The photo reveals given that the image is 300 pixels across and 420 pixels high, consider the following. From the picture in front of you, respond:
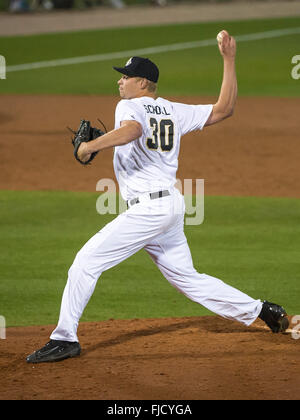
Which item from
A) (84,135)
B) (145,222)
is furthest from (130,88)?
(145,222)

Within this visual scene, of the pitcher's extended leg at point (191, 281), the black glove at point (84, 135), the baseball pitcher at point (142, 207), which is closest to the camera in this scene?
the black glove at point (84, 135)

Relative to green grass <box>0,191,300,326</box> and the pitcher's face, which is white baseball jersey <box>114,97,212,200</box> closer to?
the pitcher's face

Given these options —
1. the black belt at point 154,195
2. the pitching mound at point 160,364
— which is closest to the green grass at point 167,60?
the pitching mound at point 160,364

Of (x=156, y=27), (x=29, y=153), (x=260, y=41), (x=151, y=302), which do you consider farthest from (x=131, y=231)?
(x=156, y=27)

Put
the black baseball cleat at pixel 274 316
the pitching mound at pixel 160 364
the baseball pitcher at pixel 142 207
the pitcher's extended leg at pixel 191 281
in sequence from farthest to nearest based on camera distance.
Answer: the black baseball cleat at pixel 274 316, the pitcher's extended leg at pixel 191 281, the baseball pitcher at pixel 142 207, the pitching mound at pixel 160 364

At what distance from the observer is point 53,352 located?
586 cm

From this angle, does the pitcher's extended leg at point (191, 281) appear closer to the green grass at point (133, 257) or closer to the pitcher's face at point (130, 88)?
the pitcher's face at point (130, 88)

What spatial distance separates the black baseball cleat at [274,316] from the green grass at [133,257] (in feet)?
3.27

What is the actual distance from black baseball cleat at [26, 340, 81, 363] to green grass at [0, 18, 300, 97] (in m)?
14.4

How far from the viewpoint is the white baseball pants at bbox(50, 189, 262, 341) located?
19.1 ft

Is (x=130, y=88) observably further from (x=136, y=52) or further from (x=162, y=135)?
(x=136, y=52)

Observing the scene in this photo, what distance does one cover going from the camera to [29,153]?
14.4 metres

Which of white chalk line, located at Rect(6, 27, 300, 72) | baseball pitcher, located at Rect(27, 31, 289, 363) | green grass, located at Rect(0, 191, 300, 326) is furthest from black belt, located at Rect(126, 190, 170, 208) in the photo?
white chalk line, located at Rect(6, 27, 300, 72)

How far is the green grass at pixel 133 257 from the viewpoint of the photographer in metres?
7.74
